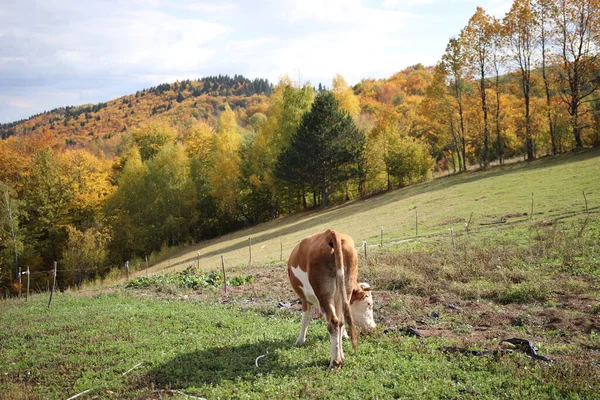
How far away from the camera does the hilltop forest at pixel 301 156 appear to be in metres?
38.5

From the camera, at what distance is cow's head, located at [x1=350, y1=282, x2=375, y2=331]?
342 inches

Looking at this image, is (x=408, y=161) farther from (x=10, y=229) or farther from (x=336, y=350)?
(x=10, y=229)

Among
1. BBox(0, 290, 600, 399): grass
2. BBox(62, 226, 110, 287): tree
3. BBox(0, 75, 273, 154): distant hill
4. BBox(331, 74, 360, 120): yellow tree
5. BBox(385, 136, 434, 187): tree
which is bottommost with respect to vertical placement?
BBox(62, 226, 110, 287): tree

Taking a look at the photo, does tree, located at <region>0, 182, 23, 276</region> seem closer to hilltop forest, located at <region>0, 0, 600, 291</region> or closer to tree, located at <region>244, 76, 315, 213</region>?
hilltop forest, located at <region>0, 0, 600, 291</region>

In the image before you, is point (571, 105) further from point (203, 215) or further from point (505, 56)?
point (203, 215)

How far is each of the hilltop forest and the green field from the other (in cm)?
2450

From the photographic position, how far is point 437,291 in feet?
40.4

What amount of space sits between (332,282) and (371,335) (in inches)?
77.1

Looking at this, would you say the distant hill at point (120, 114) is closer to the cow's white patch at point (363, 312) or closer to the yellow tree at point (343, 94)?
the yellow tree at point (343, 94)

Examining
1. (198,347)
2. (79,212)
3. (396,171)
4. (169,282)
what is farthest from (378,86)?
(198,347)

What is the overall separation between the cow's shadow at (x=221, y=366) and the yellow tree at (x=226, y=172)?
43.1 m

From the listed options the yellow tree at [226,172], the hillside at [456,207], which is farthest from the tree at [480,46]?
the yellow tree at [226,172]

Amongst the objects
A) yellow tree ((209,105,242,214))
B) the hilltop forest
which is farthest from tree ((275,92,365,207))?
yellow tree ((209,105,242,214))

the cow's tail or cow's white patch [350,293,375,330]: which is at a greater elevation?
the cow's tail
